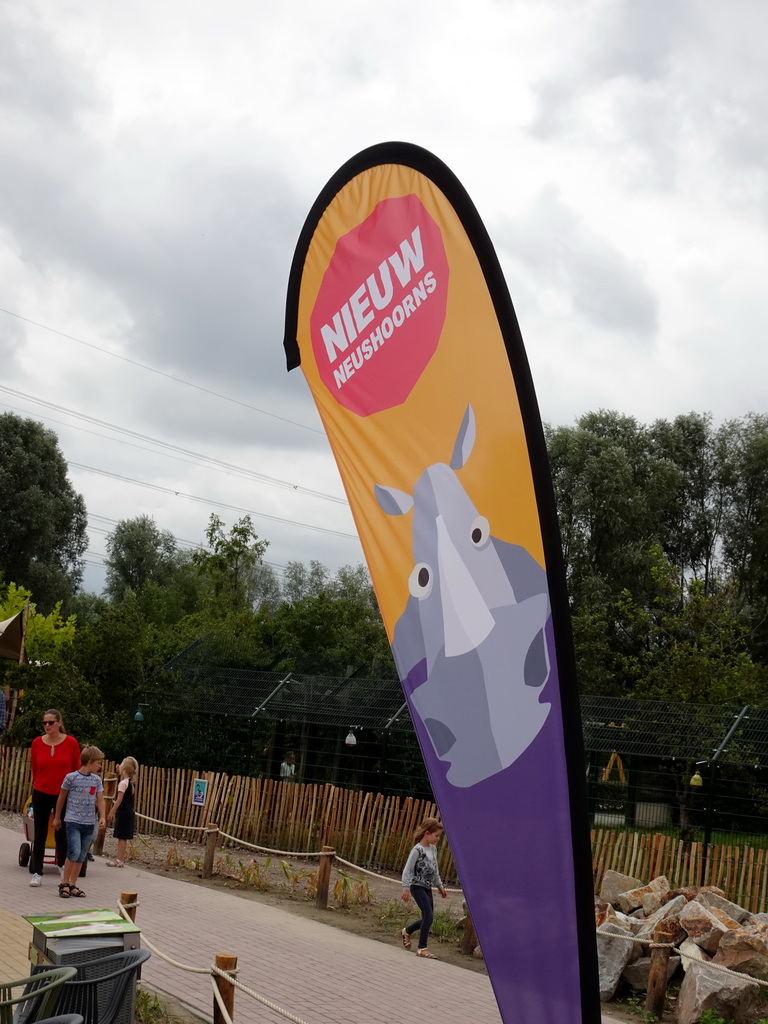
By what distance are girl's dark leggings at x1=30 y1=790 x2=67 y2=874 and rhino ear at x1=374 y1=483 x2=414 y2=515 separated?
27.7 ft

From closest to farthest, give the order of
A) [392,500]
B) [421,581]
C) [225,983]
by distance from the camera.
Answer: [421,581] → [392,500] → [225,983]

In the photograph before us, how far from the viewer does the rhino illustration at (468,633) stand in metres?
3.37

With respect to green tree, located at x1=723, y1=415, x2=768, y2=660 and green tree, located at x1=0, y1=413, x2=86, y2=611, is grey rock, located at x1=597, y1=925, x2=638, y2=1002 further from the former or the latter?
green tree, located at x1=0, y1=413, x2=86, y2=611

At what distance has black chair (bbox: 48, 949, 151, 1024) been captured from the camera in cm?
475

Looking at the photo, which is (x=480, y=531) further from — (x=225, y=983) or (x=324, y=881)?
(x=324, y=881)

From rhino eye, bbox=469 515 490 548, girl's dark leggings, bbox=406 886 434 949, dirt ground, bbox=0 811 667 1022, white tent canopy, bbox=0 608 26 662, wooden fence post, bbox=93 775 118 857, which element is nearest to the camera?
rhino eye, bbox=469 515 490 548

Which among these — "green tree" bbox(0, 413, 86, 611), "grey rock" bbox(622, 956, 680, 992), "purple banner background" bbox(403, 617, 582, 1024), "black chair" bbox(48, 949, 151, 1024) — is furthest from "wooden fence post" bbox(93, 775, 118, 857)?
"green tree" bbox(0, 413, 86, 611)

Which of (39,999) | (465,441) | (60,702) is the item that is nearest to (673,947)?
(39,999)

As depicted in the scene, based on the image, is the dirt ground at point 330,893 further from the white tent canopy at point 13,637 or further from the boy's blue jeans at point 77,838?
the white tent canopy at point 13,637

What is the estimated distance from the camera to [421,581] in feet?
12.8

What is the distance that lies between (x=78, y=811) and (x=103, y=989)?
5.60 m

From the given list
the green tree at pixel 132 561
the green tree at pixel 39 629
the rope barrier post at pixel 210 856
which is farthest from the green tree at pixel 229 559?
the green tree at pixel 132 561

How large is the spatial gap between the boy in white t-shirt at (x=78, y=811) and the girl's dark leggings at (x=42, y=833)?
44cm

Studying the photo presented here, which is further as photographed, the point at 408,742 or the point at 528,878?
the point at 408,742
